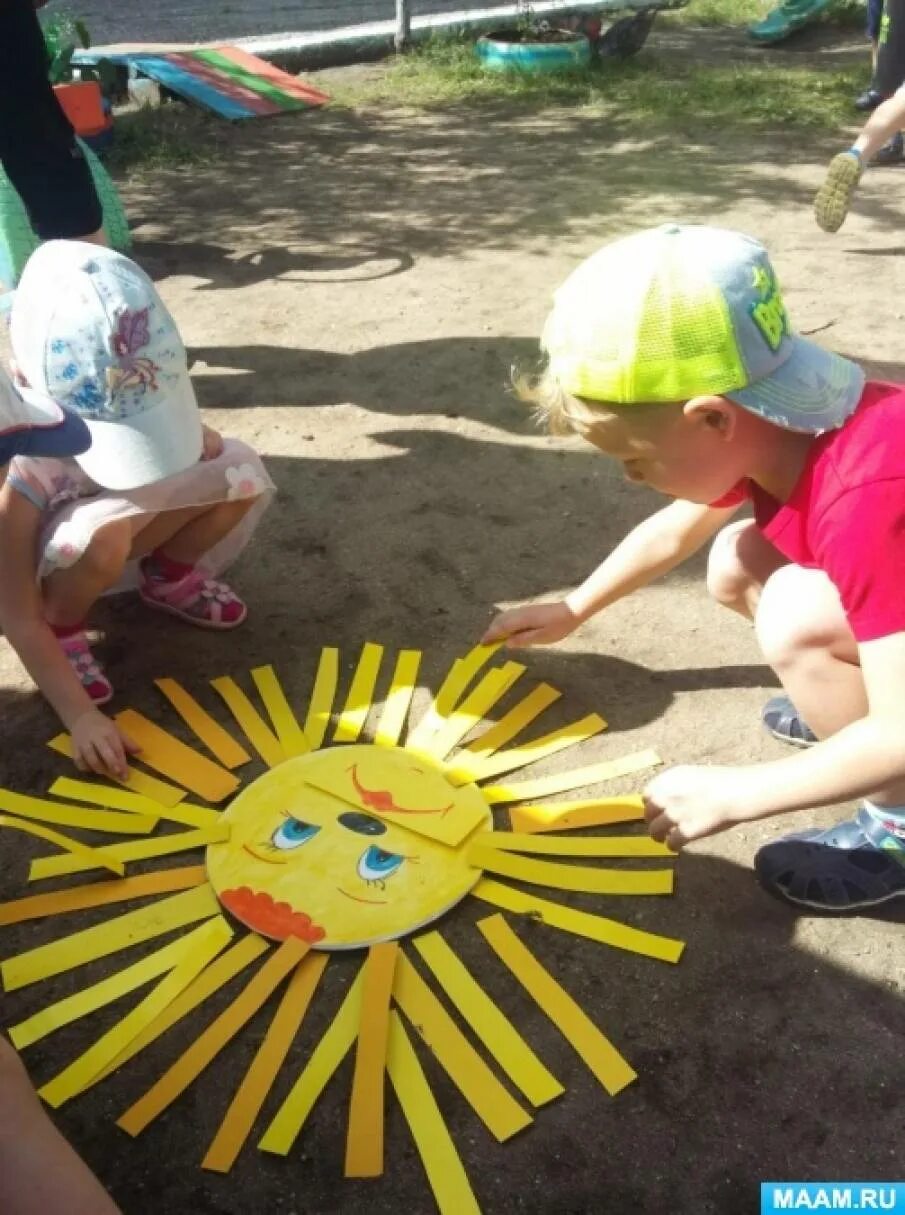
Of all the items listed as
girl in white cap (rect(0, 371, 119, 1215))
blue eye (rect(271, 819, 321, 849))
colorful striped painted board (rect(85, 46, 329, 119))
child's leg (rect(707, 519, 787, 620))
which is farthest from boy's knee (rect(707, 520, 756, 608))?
colorful striped painted board (rect(85, 46, 329, 119))

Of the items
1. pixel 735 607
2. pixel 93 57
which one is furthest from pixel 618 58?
pixel 735 607

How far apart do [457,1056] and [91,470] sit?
0.97 metres

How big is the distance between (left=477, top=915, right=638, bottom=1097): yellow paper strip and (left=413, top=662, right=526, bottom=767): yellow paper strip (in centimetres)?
37

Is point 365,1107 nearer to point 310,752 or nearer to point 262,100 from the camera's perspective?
point 310,752

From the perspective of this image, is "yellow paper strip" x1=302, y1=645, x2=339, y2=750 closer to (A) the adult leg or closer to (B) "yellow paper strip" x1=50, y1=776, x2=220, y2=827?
(B) "yellow paper strip" x1=50, y1=776, x2=220, y2=827

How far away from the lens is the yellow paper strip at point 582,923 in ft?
4.85

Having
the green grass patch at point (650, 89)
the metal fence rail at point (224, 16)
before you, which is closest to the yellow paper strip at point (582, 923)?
the green grass patch at point (650, 89)

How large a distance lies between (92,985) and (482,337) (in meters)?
2.26

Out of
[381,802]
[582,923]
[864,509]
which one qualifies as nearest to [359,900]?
[381,802]

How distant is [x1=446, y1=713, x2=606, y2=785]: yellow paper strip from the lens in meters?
1.78

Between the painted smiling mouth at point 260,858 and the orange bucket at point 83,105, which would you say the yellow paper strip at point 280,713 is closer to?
the painted smiling mouth at point 260,858

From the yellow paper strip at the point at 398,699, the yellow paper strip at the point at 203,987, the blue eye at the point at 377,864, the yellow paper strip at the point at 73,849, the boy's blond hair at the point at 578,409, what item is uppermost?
the boy's blond hair at the point at 578,409

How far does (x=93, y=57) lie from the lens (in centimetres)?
592

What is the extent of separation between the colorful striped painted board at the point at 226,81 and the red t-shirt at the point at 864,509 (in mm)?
4998
